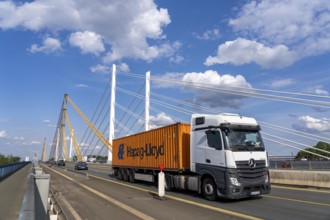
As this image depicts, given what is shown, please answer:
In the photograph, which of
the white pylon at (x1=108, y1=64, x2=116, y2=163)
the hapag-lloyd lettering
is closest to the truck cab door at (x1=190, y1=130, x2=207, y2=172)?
the hapag-lloyd lettering

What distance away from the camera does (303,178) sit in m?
17.8

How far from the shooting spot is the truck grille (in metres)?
12.4

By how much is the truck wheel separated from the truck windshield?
66.5 inches

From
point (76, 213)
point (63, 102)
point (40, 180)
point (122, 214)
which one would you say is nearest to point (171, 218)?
point (122, 214)

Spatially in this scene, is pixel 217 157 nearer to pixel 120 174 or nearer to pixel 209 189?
pixel 209 189

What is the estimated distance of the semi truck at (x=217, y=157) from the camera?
12414 millimetres

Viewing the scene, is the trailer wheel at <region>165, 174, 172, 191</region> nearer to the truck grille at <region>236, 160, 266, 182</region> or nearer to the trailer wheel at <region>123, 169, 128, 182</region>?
the truck grille at <region>236, 160, 266, 182</region>

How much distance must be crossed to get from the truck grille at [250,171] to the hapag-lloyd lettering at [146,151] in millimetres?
6121

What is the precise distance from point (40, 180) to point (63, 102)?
119367mm

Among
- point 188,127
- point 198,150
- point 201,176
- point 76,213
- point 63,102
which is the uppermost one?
point 63,102

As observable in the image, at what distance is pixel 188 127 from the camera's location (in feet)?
53.9

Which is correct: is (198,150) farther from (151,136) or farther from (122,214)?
(151,136)

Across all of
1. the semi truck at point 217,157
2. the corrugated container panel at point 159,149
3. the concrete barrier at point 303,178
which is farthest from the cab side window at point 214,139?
the concrete barrier at point 303,178

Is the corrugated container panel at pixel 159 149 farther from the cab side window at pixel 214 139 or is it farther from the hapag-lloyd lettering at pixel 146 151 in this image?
the cab side window at pixel 214 139
